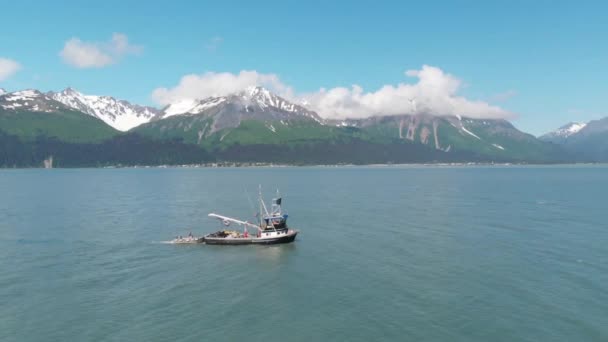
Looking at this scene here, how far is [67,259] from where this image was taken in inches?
3324

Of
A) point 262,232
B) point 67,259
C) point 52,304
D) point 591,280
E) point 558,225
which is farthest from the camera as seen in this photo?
point 558,225

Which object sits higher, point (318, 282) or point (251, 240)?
point (251, 240)

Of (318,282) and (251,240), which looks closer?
(318,282)

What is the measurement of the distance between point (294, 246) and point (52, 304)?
164ft

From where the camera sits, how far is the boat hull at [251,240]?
100 metres

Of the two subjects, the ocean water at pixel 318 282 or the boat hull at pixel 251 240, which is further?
the boat hull at pixel 251 240

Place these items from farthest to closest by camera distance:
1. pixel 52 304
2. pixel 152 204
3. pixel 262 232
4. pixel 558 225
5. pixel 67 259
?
pixel 152 204, pixel 558 225, pixel 262 232, pixel 67 259, pixel 52 304

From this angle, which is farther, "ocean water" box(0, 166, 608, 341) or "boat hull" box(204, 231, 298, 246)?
"boat hull" box(204, 231, 298, 246)

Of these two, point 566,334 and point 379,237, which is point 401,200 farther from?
point 566,334

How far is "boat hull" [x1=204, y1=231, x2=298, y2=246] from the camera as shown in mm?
100000

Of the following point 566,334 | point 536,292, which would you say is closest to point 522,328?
point 566,334

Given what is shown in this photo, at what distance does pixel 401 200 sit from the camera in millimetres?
183125

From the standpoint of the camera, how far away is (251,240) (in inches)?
3984

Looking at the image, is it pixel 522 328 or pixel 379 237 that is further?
pixel 379 237
